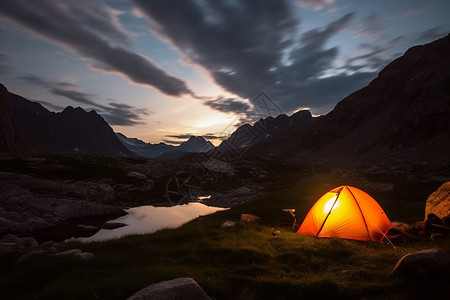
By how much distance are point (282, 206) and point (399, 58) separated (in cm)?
21094

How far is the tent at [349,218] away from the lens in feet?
53.0

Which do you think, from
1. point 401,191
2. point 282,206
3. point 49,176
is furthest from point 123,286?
point 49,176

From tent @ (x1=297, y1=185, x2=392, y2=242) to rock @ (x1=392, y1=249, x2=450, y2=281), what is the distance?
621 centimetres

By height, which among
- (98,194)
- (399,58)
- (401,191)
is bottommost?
(98,194)

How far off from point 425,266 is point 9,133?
219 meters

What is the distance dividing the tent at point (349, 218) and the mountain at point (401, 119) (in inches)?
3174

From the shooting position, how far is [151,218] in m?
34.9

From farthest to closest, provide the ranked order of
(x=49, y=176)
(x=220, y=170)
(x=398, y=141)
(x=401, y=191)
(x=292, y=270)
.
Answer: (x=398, y=141), (x=220, y=170), (x=49, y=176), (x=401, y=191), (x=292, y=270)

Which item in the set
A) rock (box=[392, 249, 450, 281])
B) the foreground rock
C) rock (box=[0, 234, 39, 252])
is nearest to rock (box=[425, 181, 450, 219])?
rock (box=[392, 249, 450, 281])

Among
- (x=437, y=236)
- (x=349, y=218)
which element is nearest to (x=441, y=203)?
(x=437, y=236)

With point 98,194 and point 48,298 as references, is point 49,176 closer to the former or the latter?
point 98,194

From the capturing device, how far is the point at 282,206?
93.4 ft

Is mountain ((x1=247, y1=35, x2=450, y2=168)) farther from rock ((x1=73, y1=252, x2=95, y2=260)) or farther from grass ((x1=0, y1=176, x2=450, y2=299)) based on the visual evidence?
rock ((x1=73, y1=252, x2=95, y2=260))

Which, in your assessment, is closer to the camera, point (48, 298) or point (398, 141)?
point (48, 298)
